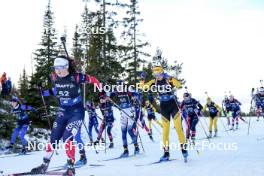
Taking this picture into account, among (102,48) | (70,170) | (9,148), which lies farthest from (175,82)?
(102,48)

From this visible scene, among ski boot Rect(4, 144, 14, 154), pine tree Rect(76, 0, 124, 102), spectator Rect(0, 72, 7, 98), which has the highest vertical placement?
pine tree Rect(76, 0, 124, 102)

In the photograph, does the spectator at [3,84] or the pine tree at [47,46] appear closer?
the spectator at [3,84]

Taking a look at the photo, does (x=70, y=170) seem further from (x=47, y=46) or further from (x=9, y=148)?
(x=47, y=46)

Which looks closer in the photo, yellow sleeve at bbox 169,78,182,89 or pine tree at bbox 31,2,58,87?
yellow sleeve at bbox 169,78,182,89

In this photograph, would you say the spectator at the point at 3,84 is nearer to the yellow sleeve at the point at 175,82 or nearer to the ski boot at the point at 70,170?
the yellow sleeve at the point at 175,82

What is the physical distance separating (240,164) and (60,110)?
16.1 ft

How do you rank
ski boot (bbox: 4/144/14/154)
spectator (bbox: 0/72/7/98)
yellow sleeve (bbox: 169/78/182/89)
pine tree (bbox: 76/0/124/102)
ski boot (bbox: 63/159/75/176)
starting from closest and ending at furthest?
1. ski boot (bbox: 63/159/75/176)
2. yellow sleeve (bbox: 169/78/182/89)
3. spectator (bbox: 0/72/7/98)
4. ski boot (bbox: 4/144/14/154)
5. pine tree (bbox: 76/0/124/102)

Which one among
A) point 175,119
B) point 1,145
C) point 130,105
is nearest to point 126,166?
point 175,119

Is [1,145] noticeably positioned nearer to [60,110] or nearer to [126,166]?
[126,166]

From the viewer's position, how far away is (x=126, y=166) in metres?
10.9

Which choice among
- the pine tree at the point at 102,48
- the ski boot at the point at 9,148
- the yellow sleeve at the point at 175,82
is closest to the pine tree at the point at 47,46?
the pine tree at the point at 102,48

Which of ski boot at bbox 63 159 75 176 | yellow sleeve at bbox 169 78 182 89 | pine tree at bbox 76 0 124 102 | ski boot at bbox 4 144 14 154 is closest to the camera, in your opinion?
ski boot at bbox 63 159 75 176

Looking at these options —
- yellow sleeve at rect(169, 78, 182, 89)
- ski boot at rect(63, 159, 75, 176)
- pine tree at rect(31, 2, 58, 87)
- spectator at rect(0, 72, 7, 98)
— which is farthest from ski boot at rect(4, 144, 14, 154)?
pine tree at rect(31, 2, 58, 87)

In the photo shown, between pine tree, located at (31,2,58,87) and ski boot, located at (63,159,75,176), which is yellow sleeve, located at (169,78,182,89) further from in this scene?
pine tree, located at (31,2,58,87)
